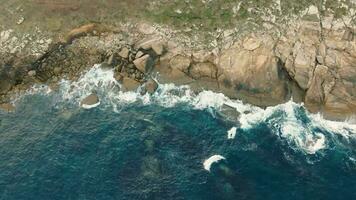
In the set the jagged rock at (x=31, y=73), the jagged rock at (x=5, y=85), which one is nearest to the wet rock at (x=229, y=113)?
the jagged rock at (x=31, y=73)

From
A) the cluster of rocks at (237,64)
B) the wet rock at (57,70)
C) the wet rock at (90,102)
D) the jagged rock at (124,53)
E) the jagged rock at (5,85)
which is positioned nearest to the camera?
the cluster of rocks at (237,64)

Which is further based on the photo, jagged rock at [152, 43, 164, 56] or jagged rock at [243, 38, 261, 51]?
jagged rock at [152, 43, 164, 56]

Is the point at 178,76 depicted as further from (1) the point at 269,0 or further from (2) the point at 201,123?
(1) the point at 269,0

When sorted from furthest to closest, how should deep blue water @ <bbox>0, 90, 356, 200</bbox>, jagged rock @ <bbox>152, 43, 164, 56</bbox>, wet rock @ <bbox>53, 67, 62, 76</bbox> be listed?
wet rock @ <bbox>53, 67, 62, 76</bbox>, jagged rock @ <bbox>152, 43, 164, 56</bbox>, deep blue water @ <bbox>0, 90, 356, 200</bbox>

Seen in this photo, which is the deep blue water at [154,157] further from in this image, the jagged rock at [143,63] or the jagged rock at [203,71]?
the jagged rock at [143,63]

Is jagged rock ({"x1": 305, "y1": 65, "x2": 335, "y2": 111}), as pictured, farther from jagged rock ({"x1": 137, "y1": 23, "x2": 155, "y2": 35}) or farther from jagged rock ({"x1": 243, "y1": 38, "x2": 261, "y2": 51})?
jagged rock ({"x1": 137, "y1": 23, "x2": 155, "y2": 35})

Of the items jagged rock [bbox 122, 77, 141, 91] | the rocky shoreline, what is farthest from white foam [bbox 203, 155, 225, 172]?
jagged rock [bbox 122, 77, 141, 91]

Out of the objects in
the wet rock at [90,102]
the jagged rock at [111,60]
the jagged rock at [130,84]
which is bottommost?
the wet rock at [90,102]

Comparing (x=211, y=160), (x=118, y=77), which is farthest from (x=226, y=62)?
(x=211, y=160)
